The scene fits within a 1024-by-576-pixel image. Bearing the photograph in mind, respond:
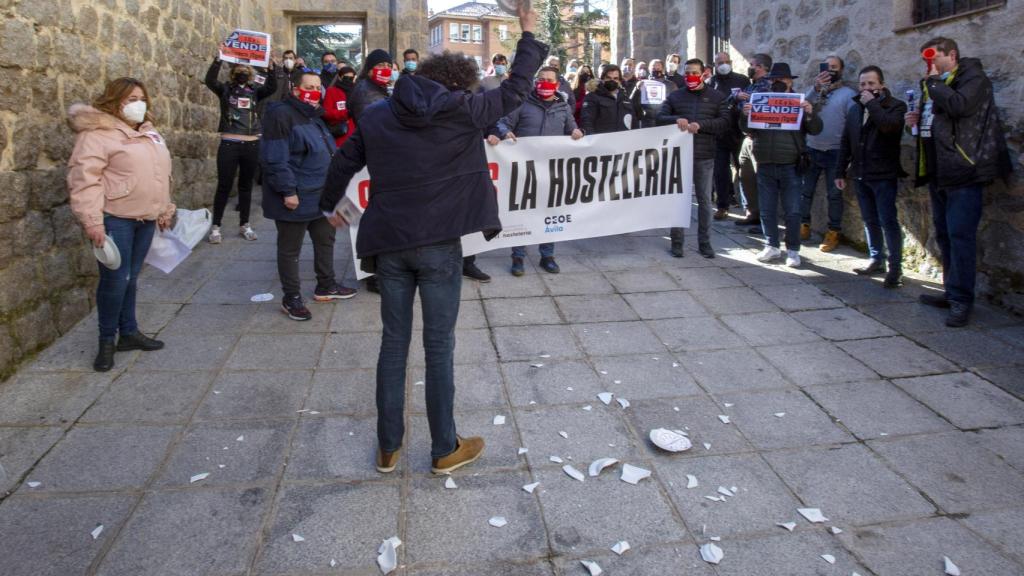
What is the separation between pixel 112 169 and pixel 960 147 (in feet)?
18.6

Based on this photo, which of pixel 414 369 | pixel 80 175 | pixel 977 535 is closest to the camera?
pixel 977 535

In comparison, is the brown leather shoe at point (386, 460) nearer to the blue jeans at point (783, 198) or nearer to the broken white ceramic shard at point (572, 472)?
the broken white ceramic shard at point (572, 472)

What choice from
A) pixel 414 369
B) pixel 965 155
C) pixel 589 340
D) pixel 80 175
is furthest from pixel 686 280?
pixel 80 175

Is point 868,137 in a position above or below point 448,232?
above

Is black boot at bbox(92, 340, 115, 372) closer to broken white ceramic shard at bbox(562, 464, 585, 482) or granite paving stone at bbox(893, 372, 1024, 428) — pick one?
broken white ceramic shard at bbox(562, 464, 585, 482)

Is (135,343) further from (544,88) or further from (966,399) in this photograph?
(966,399)

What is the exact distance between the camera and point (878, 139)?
6691mm

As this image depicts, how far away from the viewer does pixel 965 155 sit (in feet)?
18.2

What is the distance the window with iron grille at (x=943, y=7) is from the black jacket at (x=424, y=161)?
15.1 ft

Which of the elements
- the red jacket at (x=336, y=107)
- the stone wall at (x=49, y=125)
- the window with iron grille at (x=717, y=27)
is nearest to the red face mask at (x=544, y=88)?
the red jacket at (x=336, y=107)

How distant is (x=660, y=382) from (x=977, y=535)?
1.90m

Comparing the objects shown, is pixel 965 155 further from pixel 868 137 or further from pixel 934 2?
pixel 934 2

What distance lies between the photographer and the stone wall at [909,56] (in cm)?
577

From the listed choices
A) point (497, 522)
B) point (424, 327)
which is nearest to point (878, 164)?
point (424, 327)
